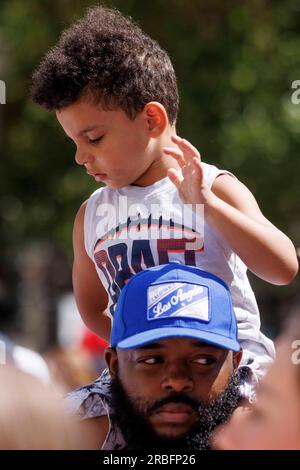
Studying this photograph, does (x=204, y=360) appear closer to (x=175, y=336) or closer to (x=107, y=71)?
(x=175, y=336)

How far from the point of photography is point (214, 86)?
11.2 m

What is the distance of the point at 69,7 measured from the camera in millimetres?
11477

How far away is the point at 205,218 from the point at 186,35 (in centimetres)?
882

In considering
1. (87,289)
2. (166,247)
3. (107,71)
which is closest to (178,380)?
(166,247)

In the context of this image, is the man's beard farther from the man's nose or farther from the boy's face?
the boy's face

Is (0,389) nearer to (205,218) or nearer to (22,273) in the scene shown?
(205,218)

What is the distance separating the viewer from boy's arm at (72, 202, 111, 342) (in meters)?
3.47

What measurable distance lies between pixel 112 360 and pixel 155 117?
843mm

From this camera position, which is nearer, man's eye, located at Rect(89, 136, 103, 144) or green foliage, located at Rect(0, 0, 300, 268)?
man's eye, located at Rect(89, 136, 103, 144)

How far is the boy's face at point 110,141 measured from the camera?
3.13 meters

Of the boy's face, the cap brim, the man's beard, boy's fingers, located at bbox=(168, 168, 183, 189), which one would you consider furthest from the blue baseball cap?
the boy's face

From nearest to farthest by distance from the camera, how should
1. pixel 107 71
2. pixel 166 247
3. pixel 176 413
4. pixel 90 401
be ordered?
pixel 176 413 → pixel 90 401 → pixel 166 247 → pixel 107 71

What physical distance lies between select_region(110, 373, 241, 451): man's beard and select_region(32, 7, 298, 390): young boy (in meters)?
0.29

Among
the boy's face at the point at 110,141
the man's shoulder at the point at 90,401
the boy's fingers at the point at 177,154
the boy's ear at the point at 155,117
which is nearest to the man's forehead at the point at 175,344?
the man's shoulder at the point at 90,401
